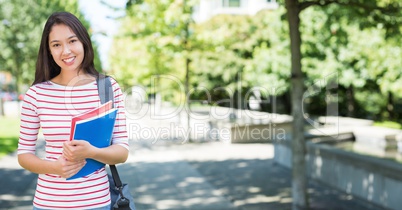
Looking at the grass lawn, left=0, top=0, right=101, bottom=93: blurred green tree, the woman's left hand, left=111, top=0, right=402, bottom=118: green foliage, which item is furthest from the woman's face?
left=0, top=0, right=101, bottom=93: blurred green tree

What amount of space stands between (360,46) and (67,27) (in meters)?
19.3

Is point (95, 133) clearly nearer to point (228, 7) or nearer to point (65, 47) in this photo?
point (65, 47)

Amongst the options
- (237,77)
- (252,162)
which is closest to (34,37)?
(237,77)

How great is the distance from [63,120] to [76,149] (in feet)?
0.81

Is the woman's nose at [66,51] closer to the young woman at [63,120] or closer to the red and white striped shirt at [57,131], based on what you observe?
the young woman at [63,120]

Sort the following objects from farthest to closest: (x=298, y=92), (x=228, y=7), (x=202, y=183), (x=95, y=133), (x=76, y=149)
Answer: (x=228, y=7)
(x=202, y=183)
(x=298, y=92)
(x=95, y=133)
(x=76, y=149)

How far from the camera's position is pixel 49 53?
7.65 feet

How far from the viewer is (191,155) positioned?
13391mm

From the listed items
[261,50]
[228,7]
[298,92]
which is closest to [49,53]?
[298,92]

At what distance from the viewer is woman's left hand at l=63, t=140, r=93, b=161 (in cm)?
196

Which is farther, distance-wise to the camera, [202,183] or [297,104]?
[202,183]

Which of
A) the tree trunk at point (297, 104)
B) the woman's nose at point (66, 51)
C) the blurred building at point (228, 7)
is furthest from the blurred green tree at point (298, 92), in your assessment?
the blurred building at point (228, 7)

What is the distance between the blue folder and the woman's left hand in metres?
0.06

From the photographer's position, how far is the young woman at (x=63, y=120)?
84.7 inches
